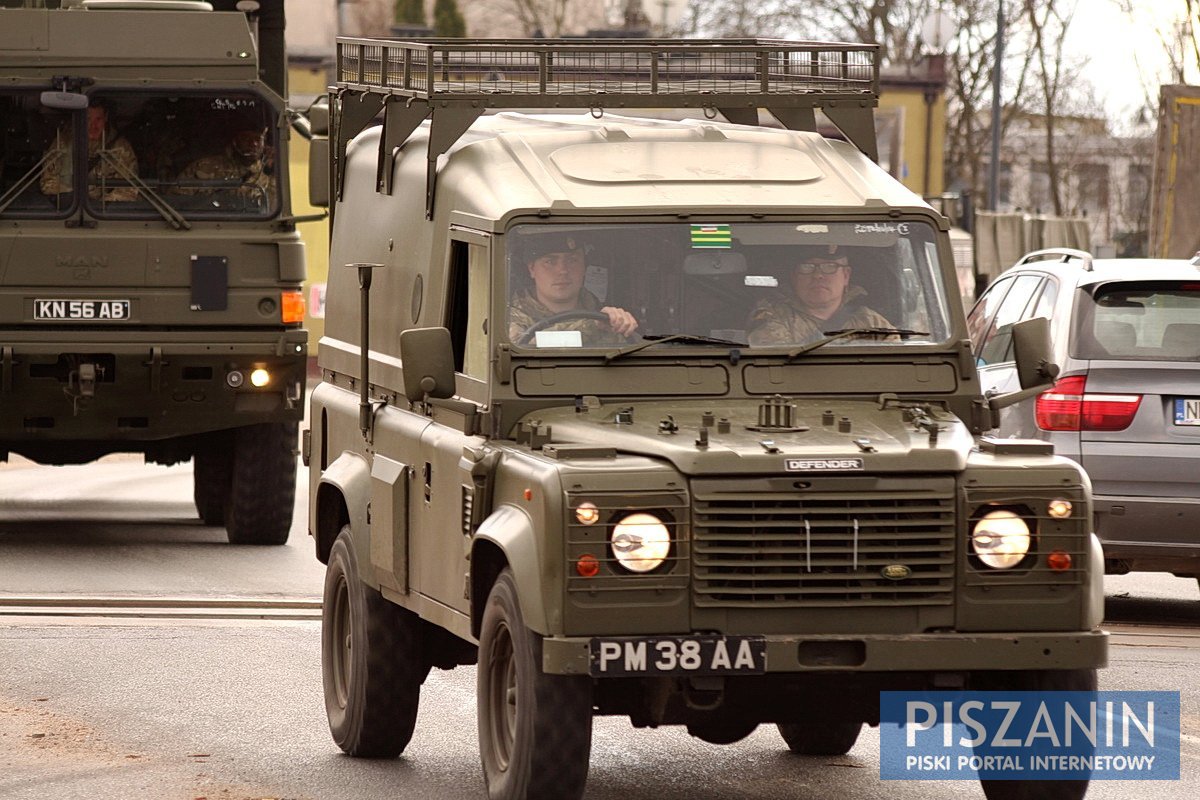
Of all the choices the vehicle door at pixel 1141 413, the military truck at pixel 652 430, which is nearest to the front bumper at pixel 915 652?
the military truck at pixel 652 430

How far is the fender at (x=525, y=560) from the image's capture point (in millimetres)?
7027

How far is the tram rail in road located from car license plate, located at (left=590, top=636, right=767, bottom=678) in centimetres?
595

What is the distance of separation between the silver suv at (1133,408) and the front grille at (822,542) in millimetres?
5145

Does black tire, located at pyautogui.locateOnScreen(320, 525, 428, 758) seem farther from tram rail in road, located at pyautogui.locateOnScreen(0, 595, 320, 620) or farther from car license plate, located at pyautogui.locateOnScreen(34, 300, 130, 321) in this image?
car license plate, located at pyautogui.locateOnScreen(34, 300, 130, 321)

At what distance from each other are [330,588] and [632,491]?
2.85m

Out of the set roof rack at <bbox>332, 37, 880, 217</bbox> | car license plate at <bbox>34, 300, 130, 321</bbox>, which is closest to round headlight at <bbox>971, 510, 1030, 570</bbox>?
roof rack at <bbox>332, 37, 880, 217</bbox>

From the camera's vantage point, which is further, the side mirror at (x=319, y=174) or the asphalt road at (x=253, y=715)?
the side mirror at (x=319, y=174)

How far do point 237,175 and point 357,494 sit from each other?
6.99 meters

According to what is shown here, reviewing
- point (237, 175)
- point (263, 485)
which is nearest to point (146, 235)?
point (237, 175)

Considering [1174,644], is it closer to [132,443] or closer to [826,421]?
[826,421]

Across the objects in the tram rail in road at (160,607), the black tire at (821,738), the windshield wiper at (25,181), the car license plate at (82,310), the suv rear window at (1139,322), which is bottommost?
the tram rail in road at (160,607)

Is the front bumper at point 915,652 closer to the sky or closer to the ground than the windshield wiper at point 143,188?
closer to the ground

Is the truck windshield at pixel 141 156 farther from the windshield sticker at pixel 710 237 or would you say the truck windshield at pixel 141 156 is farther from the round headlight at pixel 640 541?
the round headlight at pixel 640 541

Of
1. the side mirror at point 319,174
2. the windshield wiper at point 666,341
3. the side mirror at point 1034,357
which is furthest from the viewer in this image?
the side mirror at point 319,174
